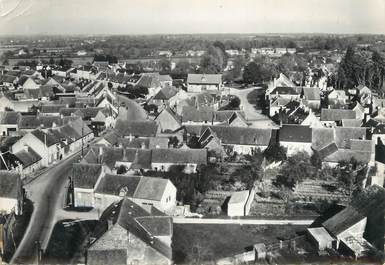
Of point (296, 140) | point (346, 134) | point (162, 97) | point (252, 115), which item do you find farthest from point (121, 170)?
point (162, 97)

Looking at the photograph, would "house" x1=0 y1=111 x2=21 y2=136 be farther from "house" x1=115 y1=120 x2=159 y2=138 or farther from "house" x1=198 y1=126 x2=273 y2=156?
"house" x1=198 y1=126 x2=273 y2=156

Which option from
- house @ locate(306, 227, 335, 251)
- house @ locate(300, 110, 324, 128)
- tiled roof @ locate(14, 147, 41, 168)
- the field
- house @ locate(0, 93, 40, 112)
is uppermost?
house @ locate(300, 110, 324, 128)

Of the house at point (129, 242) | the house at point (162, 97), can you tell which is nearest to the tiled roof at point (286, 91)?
the house at point (162, 97)

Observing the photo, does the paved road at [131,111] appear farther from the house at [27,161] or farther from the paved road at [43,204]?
the house at [27,161]

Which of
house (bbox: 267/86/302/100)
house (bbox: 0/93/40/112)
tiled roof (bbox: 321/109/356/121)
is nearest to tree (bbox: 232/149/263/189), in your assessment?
tiled roof (bbox: 321/109/356/121)

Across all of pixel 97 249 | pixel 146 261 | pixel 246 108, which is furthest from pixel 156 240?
pixel 246 108

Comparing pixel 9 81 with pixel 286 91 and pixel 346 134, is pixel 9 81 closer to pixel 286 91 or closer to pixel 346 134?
pixel 286 91
